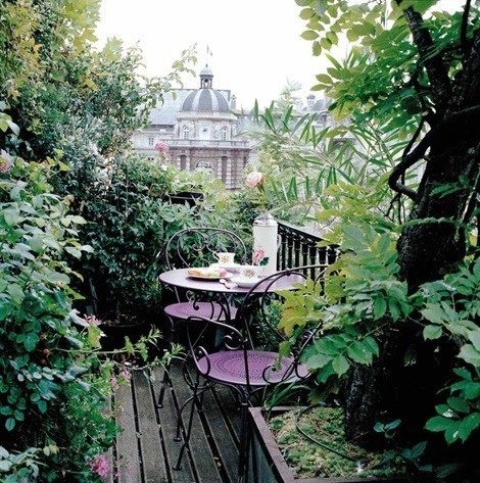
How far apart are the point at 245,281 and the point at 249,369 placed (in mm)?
649

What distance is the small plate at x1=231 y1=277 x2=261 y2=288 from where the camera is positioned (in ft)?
10.0

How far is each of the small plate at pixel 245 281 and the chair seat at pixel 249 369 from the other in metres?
0.39

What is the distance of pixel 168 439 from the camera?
2902 mm

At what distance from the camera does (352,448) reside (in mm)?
1466

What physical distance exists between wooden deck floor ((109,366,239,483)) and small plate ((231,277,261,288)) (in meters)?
0.72

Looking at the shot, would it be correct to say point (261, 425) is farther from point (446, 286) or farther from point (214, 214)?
point (214, 214)

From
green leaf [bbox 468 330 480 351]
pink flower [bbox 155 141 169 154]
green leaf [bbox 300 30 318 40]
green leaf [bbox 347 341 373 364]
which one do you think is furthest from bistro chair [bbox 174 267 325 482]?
pink flower [bbox 155 141 169 154]

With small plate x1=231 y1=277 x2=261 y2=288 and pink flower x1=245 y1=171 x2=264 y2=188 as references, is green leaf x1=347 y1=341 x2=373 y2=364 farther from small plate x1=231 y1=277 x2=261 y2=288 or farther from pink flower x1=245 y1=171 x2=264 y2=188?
pink flower x1=245 y1=171 x2=264 y2=188

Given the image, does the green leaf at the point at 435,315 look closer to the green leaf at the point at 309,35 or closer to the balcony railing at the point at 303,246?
the green leaf at the point at 309,35

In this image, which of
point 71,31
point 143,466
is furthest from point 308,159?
point 71,31

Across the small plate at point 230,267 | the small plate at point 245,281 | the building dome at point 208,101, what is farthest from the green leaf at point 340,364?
the building dome at point 208,101

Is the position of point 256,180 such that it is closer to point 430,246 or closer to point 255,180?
point 255,180

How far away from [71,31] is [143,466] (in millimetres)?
2532

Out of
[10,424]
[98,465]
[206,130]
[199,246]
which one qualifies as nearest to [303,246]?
[199,246]
